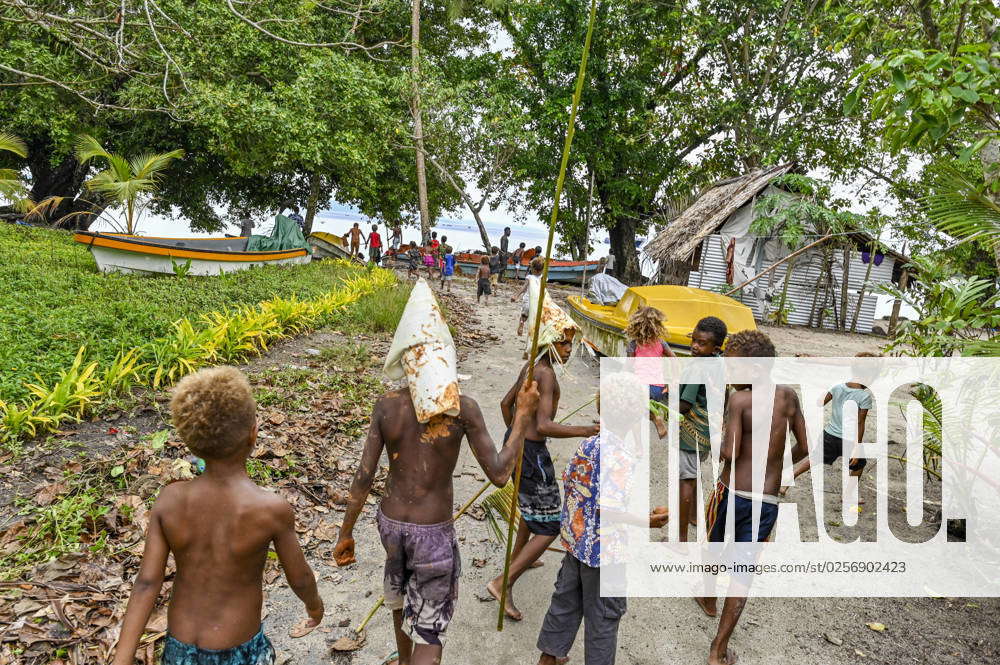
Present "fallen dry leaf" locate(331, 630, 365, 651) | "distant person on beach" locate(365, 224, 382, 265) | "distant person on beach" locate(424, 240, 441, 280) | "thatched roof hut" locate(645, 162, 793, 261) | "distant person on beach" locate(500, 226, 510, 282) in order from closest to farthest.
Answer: "fallen dry leaf" locate(331, 630, 365, 651) < "thatched roof hut" locate(645, 162, 793, 261) < "distant person on beach" locate(424, 240, 441, 280) < "distant person on beach" locate(365, 224, 382, 265) < "distant person on beach" locate(500, 226, 510, 282)

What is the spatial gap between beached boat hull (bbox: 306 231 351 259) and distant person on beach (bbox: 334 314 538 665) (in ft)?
66.7

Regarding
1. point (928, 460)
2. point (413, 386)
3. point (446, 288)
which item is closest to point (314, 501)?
point (413, 386)

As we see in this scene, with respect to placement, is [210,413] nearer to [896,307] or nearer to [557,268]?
[896,307]

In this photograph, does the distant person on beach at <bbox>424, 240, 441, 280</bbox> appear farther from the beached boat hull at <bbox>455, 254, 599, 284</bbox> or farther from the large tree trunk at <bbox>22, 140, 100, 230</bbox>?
the large tree trunk at <bbox>22, 140, 100, 230</bbox>

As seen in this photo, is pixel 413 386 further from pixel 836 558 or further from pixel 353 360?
pixel 353 360

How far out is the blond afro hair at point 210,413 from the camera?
1907 millimetres

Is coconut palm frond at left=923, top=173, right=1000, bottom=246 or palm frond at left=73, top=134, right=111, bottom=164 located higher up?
palm frond at left=73, top=134, right=111, bottom=164

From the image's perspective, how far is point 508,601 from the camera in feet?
12.0

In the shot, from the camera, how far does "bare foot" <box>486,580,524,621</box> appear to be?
360 cm

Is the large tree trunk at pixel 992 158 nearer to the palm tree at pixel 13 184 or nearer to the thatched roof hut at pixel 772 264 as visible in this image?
the thatched roof hut at pixel 772 264

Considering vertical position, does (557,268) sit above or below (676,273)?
above

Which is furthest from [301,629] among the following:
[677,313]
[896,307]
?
[896,307]

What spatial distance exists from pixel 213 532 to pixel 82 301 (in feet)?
25.6

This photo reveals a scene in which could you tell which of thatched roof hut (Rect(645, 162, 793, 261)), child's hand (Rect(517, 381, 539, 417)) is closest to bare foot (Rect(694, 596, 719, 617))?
child's hand (Rect(517, 381, 539, 417))
